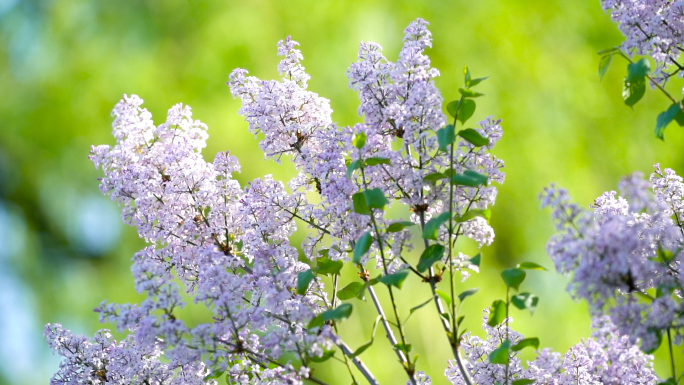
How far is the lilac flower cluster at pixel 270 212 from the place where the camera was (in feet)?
2.54

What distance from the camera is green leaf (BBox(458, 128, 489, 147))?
2.56ft

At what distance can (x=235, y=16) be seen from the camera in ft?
9.87

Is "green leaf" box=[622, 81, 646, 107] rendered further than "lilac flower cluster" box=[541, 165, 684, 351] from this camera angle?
Yes

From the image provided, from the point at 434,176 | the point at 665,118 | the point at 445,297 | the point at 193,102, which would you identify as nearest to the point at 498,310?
the point at 445,297

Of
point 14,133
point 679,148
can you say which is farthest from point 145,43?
point 679,148

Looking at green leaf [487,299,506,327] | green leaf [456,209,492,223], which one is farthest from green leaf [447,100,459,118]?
green leaf [487,299,506,327]

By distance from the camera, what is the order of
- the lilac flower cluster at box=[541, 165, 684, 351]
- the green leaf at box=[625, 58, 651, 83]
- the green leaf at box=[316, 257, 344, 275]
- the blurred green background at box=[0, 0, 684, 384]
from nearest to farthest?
the lilac flower cluster at box=[541, 165, 684, 351]
the green leaf at box=[625, 58, 651, 83]
the green leaf at box=[316, 257, 344, 275]
the blurred green background at box=[0, 0, 684, 384]

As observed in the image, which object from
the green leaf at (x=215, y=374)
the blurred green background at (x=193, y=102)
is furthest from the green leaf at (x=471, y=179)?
the blurred green background at (x=193, y=102)

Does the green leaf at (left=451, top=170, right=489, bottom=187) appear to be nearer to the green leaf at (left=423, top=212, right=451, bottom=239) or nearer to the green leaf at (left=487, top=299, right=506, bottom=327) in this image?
the green leaf at (left=423, top=212, right=451, bottom=239)

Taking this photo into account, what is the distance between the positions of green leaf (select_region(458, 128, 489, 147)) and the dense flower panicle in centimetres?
22

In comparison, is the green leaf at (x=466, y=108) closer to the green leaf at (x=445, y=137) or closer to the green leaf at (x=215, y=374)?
A: the green leaf at (x=445, y=137)

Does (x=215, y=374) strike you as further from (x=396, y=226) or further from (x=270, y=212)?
(x=396, y=226)

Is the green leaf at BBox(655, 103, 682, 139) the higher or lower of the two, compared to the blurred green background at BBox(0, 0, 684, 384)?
lower

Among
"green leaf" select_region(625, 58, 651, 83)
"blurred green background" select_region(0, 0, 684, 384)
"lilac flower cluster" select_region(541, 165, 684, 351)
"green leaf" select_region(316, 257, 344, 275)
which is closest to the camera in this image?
"lilac flower cluster" select_region(541, 165, 684, 351)
